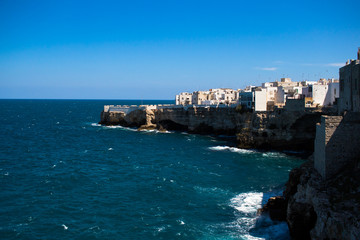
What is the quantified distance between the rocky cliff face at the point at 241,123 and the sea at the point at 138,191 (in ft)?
11.3

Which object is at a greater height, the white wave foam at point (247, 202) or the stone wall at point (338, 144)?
the stone wall at point (338, 144)

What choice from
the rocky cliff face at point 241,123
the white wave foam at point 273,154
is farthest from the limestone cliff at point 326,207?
the rocky cliff face at point 241,123

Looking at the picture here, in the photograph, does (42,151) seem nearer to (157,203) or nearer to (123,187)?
(123,187)

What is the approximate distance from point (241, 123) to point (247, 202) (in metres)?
35.3

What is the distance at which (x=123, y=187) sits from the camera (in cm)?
3253

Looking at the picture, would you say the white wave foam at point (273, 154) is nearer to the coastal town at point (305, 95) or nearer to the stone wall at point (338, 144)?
the coastal town at point (305, 95)

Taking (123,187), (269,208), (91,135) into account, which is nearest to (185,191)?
(123,187)

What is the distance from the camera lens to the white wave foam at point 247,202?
86.3ft

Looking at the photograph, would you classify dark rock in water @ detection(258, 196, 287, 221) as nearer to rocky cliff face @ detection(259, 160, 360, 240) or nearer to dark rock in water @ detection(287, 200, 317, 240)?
rocky cliff face @ detection(259, 160, 360, 240)

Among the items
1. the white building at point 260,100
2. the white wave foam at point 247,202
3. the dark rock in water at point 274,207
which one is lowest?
the white wave foam at point 247,202

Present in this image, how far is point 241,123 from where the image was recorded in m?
62.0

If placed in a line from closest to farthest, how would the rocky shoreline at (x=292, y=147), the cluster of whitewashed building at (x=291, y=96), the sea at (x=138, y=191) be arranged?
the rocky shoreline at (x=292, y=147) < the sea at (x=138, y=191) < the cluster of whitewashed building at (x=291, y=96)

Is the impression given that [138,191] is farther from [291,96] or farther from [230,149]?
[291,96]

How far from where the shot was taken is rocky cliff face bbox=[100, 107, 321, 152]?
50.3 m
